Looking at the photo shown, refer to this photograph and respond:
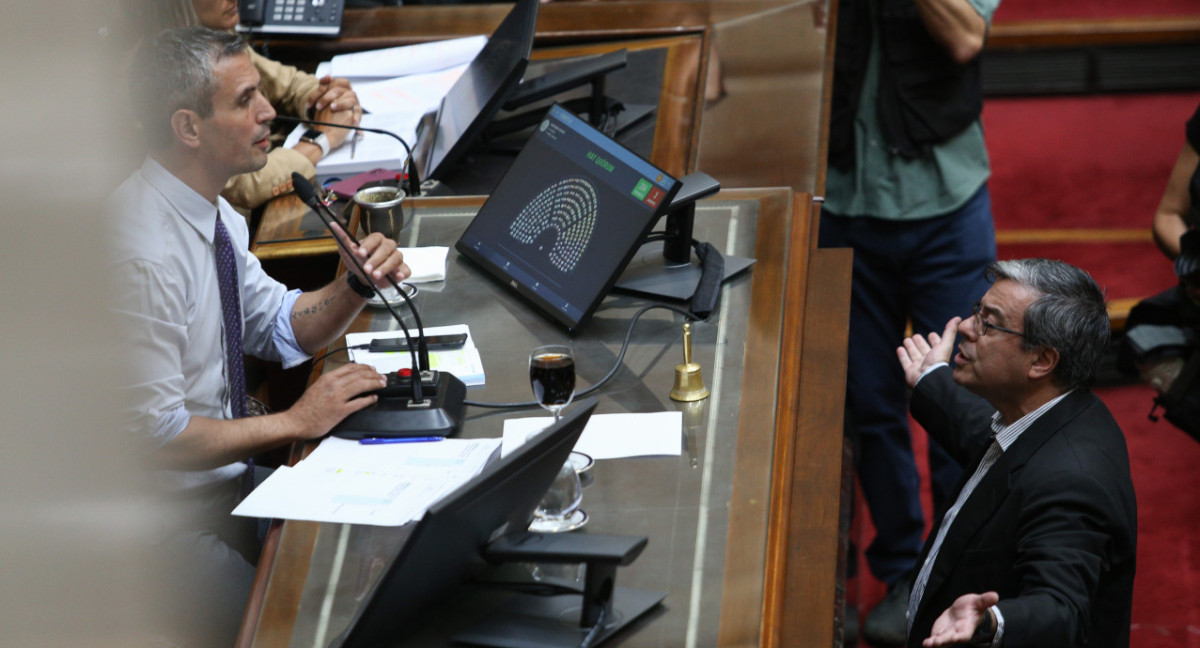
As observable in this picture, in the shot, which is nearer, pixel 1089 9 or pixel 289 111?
pixel 289 111

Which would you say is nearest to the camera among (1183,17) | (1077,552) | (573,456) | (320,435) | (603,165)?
(1077,552)

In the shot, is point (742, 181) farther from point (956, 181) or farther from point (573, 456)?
point (573, 456)

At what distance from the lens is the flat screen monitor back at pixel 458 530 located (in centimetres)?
119

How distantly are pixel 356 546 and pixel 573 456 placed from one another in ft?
1.03

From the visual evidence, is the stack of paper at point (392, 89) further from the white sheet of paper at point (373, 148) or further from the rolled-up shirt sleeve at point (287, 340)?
the rolled-up shirt sleeve at point (287, 340)

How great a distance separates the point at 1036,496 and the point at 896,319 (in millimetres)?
1487

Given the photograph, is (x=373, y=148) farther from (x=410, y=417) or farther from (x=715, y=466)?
(x=715, y=466)

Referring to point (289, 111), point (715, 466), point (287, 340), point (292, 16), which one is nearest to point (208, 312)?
point (287, 340)

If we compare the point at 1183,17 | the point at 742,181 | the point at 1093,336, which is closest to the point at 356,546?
the point at 1093,336

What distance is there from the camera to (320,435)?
5.82 ft

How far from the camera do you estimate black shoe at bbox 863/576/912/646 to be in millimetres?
2818

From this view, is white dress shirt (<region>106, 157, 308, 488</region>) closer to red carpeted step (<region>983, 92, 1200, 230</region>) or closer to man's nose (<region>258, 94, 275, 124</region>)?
A: man's nose (<region>258, 94, 275, 124</region>)

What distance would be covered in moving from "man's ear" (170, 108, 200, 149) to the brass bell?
94 cm

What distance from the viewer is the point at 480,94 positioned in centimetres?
266
